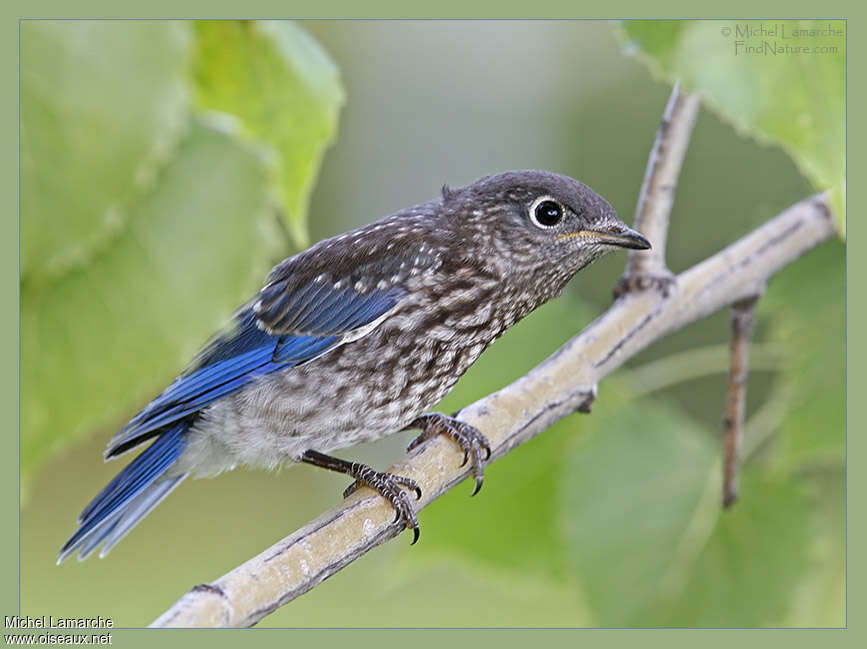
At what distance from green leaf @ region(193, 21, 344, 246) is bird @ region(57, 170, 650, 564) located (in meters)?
0.59

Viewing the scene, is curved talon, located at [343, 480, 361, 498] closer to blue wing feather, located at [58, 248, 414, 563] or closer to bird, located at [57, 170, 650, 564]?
bird, located at [57, 170, 650, 564]

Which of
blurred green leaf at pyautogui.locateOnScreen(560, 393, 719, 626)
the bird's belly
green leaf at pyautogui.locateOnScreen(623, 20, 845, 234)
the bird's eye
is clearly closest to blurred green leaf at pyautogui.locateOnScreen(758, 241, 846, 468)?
blurred green leaf at pyautogui.locateOnScreen(560, 393, 719, 626)

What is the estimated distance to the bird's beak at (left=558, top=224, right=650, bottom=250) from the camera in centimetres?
156

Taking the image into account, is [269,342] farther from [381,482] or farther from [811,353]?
[811,353]

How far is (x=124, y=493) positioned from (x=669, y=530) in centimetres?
95

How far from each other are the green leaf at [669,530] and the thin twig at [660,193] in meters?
0.23

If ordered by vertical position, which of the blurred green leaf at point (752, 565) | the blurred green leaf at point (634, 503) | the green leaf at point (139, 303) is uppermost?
the green leaf at point (139, 303)

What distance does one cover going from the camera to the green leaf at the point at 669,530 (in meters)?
1.62

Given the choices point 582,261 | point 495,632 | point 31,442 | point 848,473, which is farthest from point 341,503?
point 848,473

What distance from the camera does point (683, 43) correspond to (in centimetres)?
109

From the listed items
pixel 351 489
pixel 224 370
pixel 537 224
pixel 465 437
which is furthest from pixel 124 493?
pixel 537 224

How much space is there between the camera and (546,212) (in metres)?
1.69

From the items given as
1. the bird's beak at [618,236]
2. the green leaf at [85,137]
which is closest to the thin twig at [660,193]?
the bird's beak at [618,236]

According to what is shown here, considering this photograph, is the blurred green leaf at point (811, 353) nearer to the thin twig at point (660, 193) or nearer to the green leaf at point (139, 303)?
the thin twig at point (660, 193)
